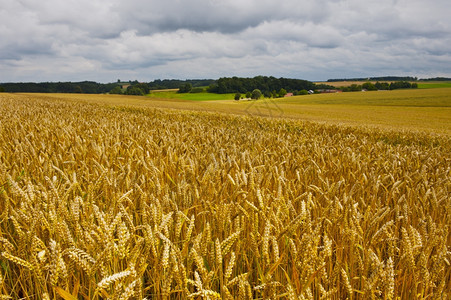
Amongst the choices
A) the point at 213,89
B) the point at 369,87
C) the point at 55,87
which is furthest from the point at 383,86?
the point at 55,87

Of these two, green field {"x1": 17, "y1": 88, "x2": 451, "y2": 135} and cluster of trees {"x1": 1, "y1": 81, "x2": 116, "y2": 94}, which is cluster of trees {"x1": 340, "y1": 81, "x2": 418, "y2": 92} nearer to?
green field {"x1": 17, "y1": 88, "x2": 451, "y2": 135}

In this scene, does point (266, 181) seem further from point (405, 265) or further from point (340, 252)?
point (405, 265)

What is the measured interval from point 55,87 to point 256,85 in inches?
2805

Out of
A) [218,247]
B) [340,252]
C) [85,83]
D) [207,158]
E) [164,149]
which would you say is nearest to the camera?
[218,247]

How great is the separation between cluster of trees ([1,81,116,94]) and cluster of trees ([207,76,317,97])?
1674 inches

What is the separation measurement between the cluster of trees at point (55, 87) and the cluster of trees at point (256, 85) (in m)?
42.5

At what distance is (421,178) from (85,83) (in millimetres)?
127560

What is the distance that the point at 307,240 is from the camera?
49.6 inches

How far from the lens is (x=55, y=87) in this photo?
105438mm

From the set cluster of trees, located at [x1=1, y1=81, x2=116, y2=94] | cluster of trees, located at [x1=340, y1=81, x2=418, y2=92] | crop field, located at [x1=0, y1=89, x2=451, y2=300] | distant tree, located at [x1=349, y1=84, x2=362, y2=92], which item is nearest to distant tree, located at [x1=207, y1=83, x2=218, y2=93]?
cluster of trees, located at [x1=1, y1=81, x2=116, y2=94]

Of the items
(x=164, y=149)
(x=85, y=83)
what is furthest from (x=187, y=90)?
(x=164, y=149)

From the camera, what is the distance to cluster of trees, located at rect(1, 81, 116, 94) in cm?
9725

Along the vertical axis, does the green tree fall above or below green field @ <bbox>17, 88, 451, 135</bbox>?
above

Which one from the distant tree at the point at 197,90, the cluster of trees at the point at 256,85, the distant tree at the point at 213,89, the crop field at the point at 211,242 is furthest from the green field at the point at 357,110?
the distant tree at the point at 197,90
